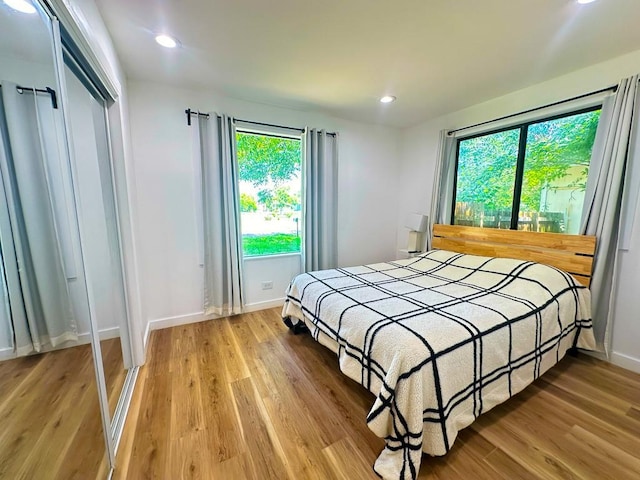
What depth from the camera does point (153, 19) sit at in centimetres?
164

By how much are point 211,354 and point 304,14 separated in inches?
103

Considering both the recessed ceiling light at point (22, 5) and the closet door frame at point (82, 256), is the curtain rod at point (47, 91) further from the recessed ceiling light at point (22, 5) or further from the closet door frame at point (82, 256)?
the recessed ceiling light at point (22, 5)

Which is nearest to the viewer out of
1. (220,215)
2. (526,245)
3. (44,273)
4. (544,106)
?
(44,273)

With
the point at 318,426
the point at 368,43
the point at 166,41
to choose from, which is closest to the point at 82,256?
the point at 318,426

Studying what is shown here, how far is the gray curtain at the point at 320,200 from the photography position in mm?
3223

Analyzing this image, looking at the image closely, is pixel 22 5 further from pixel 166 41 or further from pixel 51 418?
pixel 51 418

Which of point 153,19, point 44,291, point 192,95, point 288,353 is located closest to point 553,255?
point 288,353

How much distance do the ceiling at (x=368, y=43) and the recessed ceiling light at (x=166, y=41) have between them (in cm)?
5

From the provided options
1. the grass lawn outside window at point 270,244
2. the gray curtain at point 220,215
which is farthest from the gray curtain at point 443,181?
the gray curtain at point 220,215

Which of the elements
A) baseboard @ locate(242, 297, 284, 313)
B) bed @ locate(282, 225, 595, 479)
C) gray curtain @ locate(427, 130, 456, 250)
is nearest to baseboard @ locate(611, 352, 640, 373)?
bed @ locate(282, 225, 595, 479)

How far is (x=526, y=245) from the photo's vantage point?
2529 millimetres

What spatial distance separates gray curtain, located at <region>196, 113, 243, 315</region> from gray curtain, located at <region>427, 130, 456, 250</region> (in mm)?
2434

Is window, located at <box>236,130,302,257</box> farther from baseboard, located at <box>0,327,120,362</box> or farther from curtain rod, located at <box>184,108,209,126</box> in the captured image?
baseboard, located at <box>0,327,120,362</box>

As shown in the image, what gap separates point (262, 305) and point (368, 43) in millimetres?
2843
